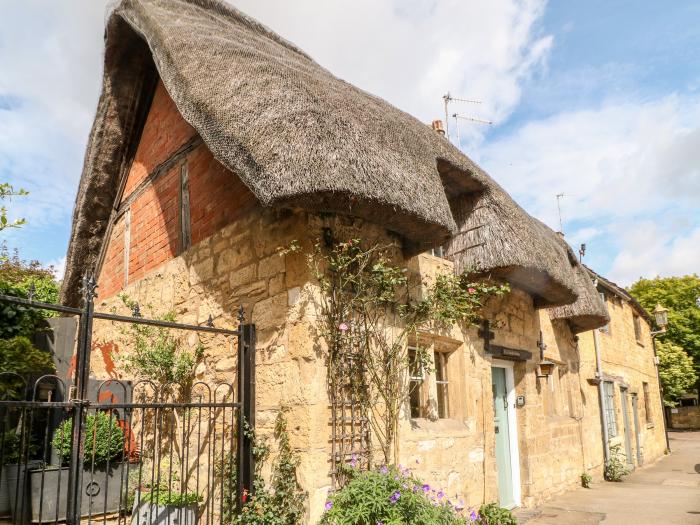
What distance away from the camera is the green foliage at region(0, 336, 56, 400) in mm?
6176

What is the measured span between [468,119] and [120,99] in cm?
579

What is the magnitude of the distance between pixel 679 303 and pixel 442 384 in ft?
95.8

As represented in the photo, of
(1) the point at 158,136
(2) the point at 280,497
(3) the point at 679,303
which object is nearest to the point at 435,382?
(2) the point at 280,497

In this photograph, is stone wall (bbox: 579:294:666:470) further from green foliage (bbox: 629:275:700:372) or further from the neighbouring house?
green foliage (bbox: 629:275:700:372)

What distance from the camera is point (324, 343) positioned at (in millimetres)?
4094

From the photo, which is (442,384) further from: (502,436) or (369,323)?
(502,436)

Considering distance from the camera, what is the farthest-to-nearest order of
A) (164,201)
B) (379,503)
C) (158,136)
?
(158,136)
(164,201)
(379,503)

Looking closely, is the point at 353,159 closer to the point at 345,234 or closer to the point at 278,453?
the point at 345,234

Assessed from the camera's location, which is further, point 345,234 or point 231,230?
point 231,230

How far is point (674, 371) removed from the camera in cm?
2509

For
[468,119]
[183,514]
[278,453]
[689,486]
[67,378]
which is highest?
[468,119]

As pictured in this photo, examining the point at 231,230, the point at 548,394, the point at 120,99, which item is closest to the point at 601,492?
the point at 548,394

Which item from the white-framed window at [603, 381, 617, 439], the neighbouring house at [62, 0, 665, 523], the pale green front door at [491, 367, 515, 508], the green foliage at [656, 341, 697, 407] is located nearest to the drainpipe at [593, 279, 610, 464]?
the white-framed window at [603, 381, 617, 439]

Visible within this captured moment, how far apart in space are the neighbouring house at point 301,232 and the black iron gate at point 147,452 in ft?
1.00
